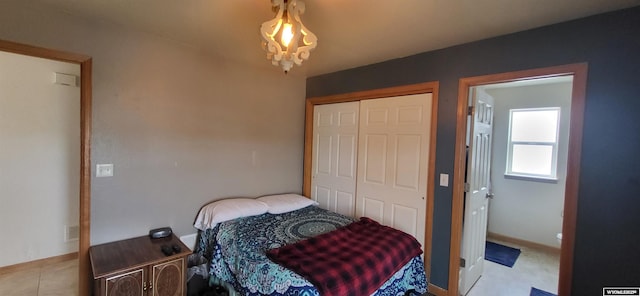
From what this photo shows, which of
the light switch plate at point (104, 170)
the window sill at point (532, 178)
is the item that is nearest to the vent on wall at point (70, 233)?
the light switch plate at point (104, 170)

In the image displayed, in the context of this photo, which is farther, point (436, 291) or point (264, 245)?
point (436, 291)

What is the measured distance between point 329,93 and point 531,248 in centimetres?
347

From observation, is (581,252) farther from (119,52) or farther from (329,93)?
(119,52)

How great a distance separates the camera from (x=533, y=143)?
3.67 meters

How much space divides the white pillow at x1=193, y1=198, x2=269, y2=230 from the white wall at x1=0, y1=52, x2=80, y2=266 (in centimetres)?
159

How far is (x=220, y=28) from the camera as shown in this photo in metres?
2.03

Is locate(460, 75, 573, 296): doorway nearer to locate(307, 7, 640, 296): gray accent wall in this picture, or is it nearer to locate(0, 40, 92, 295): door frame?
locate(307, 7, 640, 296): gray accent wall

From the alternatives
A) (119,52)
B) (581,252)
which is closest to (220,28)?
(119,52)

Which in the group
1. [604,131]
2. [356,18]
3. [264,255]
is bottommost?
[264,255]

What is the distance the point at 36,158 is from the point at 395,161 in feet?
12.0

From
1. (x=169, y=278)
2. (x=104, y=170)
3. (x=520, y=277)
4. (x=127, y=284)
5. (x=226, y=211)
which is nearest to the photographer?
(x=127, y=284)

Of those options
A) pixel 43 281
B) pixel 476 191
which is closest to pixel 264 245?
pixel 476 191

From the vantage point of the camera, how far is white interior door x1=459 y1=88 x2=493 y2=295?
233cm

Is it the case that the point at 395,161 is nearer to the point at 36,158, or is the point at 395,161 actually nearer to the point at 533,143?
the point at 533,143
